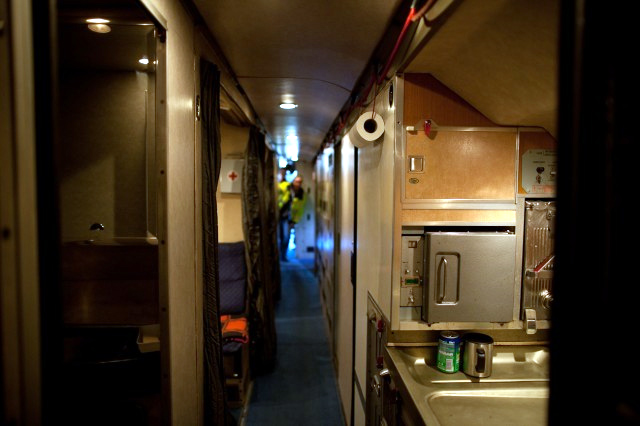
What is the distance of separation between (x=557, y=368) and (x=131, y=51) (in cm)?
181

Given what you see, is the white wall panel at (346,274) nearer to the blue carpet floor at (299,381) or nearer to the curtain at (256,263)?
the blue carpet floor at (299,381)

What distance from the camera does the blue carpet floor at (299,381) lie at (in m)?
3.22

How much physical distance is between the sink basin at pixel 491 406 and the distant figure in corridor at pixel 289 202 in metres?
7.07

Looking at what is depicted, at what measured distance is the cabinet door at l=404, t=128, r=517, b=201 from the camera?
1.78 meters

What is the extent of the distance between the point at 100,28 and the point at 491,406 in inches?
89.2

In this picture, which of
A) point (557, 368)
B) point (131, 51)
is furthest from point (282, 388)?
point (557, 368)

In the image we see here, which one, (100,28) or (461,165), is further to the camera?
(461,165)

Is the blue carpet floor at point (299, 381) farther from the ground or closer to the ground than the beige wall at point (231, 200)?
closer to the ground

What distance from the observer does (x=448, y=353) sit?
5.75 ft

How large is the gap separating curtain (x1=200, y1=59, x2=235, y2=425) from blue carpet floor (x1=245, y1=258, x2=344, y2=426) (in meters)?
1.48

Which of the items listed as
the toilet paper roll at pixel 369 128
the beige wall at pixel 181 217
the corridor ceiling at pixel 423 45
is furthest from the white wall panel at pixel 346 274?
the beige wall at pixel 181 217

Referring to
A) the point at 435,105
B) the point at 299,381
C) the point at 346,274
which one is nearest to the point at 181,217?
the point at 435,105

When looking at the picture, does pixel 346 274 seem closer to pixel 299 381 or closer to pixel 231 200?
pixel 299 381

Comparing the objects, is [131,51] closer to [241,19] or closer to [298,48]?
[241,19]
